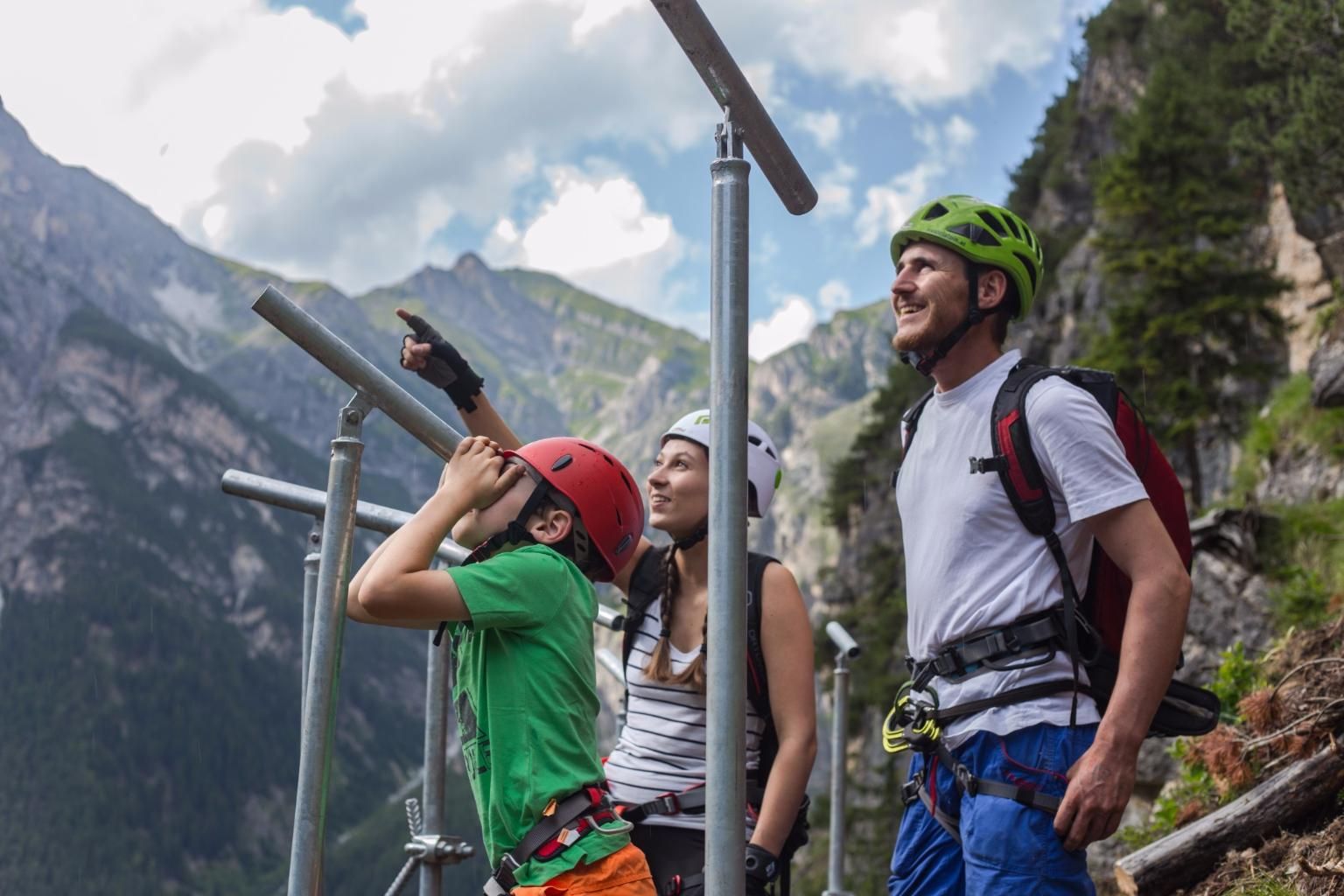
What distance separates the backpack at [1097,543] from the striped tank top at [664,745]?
1.25 m

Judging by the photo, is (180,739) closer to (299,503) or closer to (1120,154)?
(1120,154)

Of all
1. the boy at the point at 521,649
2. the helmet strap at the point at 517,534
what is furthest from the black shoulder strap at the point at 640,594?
the helmet strap at the point at 517,534

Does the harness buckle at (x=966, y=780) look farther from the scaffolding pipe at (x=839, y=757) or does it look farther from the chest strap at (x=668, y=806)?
the scaffolding pipe at (x=839, y=757)

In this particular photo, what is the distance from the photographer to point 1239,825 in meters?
4.56

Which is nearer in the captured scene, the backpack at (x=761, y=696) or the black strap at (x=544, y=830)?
the black strap at (x=544, y=830)

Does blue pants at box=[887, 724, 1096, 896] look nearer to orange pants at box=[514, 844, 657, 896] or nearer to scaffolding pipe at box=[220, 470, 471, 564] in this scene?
orange pants at box=[514, 844, 657, 896]

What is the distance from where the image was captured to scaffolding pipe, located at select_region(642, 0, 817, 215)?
6.67 feet

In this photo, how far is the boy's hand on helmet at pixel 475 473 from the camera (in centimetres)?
308

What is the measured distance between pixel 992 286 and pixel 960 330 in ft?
0.65

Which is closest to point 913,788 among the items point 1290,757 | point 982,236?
point 982,236

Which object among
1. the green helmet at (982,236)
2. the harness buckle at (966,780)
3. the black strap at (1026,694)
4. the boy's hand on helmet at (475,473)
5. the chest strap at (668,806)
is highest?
the green helmet at (982,236)

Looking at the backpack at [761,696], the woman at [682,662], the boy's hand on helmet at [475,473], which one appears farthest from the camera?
the backpack at [761,696]

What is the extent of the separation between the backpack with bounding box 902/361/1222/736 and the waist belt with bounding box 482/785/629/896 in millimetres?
1279

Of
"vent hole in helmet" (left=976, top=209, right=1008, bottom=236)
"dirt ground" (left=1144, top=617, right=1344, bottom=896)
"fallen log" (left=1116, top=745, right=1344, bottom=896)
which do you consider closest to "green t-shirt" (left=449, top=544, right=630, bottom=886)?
"vent hole in helmet" (left=976, top=209, right=1008, bottom=236)
